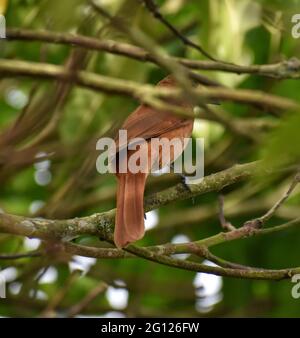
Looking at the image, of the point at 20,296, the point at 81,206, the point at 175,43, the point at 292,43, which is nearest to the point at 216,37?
the point at 292,43

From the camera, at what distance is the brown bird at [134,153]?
321 centimetres

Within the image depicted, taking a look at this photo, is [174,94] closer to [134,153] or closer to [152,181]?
[134,153]

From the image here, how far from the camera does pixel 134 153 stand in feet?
13.0

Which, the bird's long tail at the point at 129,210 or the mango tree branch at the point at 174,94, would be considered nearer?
the mango tree branch at the point at 174,94

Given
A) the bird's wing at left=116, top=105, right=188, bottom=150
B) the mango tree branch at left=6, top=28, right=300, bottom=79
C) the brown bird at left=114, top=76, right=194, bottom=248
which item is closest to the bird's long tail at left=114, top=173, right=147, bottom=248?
the brown bird at left=114, top=76, right=194, bottom=248

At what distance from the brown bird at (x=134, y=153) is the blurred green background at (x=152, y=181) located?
0.16 m

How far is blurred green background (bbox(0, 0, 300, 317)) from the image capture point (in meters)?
4.31

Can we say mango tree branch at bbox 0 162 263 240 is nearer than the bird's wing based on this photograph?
Yes

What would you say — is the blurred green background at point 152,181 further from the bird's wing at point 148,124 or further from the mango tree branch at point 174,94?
the mango tree branch at point 174,94

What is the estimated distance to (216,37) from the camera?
4.30 m

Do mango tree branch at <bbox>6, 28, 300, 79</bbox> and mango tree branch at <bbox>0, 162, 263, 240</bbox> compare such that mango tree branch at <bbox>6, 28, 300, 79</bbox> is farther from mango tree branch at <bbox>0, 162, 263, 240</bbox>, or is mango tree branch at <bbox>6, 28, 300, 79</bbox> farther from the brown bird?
mango tree branch at <bbox>0, 162, 263, 240</bbox>

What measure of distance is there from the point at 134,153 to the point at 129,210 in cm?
62

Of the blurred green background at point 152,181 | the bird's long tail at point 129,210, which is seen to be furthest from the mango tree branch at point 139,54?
the bird's long tail at point 129,210

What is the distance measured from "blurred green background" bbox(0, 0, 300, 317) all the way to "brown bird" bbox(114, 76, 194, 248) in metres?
0.16
